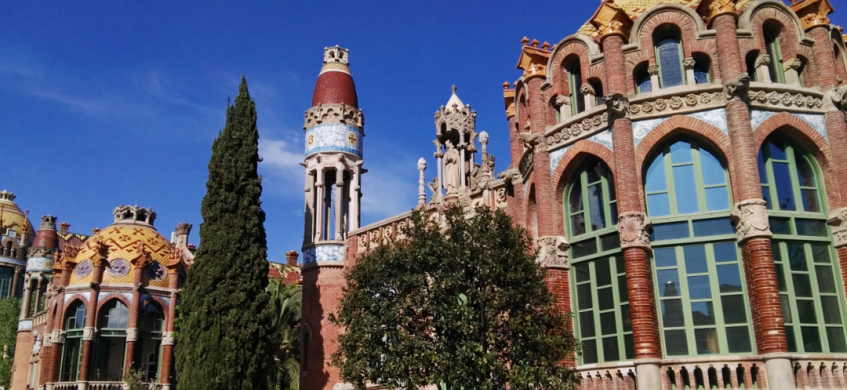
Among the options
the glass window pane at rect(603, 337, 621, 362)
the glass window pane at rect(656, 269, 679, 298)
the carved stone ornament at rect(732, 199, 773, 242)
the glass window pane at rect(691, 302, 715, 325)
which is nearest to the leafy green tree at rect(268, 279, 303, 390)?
the glass window pane at rect(603, 337, 621, 362)

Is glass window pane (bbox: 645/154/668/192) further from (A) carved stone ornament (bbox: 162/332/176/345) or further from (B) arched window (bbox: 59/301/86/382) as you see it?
(B) arched window (bbox: 59/301/86/382)

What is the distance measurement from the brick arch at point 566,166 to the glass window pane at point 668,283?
282 cm

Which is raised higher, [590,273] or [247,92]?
[247,92]

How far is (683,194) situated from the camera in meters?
17.3

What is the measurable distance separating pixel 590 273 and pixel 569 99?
15.3ft

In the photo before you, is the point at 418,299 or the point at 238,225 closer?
the point at 418,299

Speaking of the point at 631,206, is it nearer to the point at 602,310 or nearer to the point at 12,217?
the point at 602,310

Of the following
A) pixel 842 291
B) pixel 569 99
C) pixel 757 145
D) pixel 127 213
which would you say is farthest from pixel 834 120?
pixel 127 213

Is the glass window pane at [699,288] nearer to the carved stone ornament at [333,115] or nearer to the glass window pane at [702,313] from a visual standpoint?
the glass window pane at [702,313]

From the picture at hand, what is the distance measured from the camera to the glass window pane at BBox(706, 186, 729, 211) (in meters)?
16.9

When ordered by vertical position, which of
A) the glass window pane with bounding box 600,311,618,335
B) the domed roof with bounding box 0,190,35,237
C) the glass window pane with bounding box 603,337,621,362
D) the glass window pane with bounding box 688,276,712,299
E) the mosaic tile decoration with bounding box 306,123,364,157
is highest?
the domed roof with bounding box 0,190,35,237

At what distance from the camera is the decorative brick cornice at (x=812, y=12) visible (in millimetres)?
18641

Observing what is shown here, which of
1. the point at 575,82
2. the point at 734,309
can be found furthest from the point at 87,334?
the point at 734,309

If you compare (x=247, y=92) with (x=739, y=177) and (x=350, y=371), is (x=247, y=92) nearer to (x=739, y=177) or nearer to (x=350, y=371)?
(x=350, y=371)
